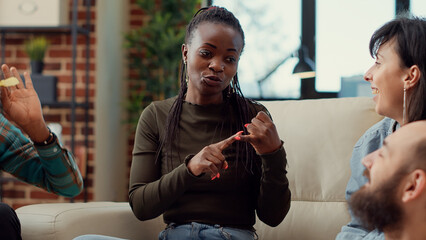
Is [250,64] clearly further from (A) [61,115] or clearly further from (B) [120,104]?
(A) [61,115]

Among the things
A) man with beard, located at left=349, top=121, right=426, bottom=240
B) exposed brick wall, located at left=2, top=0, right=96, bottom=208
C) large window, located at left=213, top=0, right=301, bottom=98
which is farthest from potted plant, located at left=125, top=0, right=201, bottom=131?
man with beard, located at left=349, top=121, right=426, bottom=240

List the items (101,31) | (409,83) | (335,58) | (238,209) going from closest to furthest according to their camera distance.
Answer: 1. (409,83)
2. (238,209)
3. (101,31)
4. (335,58)

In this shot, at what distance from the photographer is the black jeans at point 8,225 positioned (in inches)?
54.3

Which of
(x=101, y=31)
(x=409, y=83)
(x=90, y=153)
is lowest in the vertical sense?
(x=90, y=153)

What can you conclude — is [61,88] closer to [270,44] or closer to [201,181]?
[270,44]

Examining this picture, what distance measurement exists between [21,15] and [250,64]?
1713 mm

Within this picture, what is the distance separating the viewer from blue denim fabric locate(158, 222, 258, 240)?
4.84 feet

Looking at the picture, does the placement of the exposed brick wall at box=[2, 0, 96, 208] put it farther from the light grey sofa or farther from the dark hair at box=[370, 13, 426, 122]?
the dark hair at box=[370, 13, 426, 122]

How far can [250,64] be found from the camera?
4145 mm

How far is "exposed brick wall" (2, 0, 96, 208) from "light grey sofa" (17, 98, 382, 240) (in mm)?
1911

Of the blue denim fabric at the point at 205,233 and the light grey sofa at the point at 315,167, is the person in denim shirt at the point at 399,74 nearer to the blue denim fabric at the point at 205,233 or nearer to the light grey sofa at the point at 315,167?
the blue denim fabric at the point at 205,233

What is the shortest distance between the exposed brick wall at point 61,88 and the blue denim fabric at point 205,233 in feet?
7.24

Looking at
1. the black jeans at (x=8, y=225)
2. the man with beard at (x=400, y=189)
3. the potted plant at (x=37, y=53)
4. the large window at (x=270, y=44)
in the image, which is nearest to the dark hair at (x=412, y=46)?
the man with beard at (x=400, y=189)

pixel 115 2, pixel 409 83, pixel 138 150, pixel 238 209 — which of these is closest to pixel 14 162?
pixel 138 150
